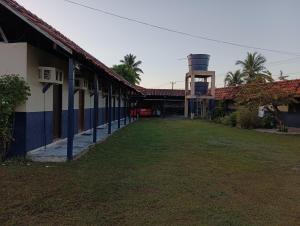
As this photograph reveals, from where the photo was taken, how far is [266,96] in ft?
73.0

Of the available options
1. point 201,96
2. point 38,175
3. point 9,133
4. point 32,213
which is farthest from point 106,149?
point 201,96

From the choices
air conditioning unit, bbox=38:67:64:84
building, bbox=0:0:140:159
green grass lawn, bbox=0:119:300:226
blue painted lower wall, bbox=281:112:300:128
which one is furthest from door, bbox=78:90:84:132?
blue painted lower wall, bbox=281:112:300:128

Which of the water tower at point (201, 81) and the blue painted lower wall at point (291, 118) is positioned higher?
the water tower at point (201, 81)

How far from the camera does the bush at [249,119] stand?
82.3 feet

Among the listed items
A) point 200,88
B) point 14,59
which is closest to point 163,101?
point 200,88

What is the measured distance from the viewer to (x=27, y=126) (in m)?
9.36

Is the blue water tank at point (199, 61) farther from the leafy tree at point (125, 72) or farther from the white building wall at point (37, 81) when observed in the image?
the white building wall at point (37, 81)

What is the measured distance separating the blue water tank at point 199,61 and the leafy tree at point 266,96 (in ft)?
47.7

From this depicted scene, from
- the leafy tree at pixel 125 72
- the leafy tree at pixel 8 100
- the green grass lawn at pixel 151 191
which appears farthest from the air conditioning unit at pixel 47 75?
the leafy tree at pixel 125 72

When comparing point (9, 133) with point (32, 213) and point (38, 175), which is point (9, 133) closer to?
point (38, 175)

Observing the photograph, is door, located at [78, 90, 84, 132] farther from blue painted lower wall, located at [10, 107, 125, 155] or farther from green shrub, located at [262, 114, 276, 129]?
green shrub, located at [262, 114, 276, 129]

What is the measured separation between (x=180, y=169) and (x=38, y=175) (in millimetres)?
3048

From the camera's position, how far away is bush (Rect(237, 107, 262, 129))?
25.1 meters

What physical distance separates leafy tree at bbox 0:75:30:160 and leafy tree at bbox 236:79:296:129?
635 inches
